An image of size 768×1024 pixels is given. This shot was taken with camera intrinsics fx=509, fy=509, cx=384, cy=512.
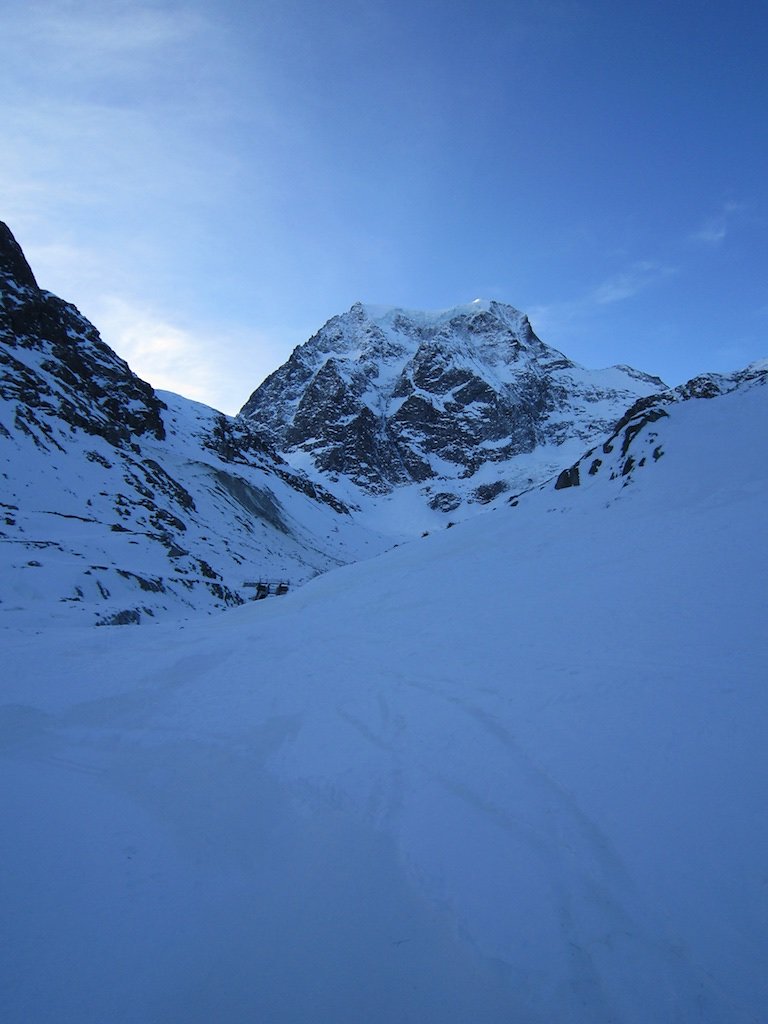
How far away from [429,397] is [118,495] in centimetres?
10678

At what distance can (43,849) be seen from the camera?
161 inches

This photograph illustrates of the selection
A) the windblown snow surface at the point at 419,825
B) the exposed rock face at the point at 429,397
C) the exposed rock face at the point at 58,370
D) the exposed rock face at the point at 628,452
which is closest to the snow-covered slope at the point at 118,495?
the exposed rock face at the point at 58,370

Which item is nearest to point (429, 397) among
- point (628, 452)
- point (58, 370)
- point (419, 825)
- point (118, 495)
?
point (58, 370)

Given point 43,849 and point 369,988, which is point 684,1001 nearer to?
point 369,988

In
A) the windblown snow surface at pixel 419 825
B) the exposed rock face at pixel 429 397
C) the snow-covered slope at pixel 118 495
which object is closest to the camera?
the windblown snow surface at pixel 419 825

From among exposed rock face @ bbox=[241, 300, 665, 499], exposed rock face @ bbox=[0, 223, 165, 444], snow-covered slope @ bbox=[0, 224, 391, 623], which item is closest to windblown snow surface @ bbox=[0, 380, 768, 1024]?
snow-covered slope @ bbox=[0, 224, 391, 623]

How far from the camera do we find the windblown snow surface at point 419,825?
294cm

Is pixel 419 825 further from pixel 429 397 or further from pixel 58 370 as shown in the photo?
pixel 429 397

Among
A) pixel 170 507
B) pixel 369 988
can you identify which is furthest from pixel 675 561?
pixel 170 507

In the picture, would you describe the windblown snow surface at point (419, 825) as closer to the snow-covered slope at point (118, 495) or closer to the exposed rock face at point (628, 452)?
the exposed rock face at point (628, 452)

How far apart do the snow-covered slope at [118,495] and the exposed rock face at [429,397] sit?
4667 cm

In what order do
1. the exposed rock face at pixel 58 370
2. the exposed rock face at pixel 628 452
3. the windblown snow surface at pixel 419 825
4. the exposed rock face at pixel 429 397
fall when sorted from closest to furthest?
the windblown snow surface at pixel 419 825
the exposed rock face at pixel 628 452
the exposed rock face at pixel 58 370
the exposed rock face at pixel 429 397

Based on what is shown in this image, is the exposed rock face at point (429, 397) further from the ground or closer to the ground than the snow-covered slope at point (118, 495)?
further from the ground

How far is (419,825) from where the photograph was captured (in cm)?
451
